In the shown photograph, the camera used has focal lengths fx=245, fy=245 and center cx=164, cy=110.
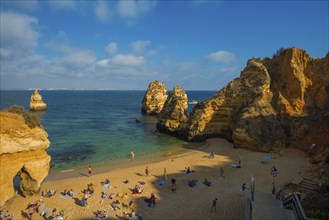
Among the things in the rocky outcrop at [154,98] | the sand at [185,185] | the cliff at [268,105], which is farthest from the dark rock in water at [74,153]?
the rocky outcrop at [154,98]

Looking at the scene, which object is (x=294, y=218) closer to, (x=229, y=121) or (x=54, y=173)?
(x=54, y=173)

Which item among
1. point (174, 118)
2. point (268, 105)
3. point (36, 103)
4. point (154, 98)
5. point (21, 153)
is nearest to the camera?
point (21, 153)

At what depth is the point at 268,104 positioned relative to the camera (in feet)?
121

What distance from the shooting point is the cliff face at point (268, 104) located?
116 ft

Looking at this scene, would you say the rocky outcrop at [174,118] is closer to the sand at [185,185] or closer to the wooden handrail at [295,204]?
the sand at [185,185]

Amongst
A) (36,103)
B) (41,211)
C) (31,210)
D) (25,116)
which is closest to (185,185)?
(41,211)

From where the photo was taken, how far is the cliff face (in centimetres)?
3525

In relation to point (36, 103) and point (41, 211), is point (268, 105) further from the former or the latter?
point (36, 103)

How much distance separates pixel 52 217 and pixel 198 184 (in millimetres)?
13355

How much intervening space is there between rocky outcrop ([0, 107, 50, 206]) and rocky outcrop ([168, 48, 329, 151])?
2566cm

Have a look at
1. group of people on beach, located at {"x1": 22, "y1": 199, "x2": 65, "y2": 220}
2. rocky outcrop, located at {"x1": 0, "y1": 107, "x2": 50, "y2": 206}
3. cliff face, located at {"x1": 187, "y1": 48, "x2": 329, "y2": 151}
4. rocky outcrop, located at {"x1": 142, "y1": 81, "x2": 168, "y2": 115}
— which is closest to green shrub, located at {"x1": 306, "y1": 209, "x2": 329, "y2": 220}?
group of people on beach, located at {"x1": 22, "y1": 199, "x2": 65, "y2": 220}

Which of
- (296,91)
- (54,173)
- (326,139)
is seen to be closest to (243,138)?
(326,139)

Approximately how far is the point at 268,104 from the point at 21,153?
3257 cm

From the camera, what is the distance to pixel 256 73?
40.2m
